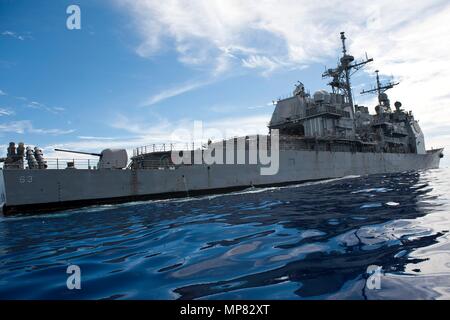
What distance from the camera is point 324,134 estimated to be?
2969 cm

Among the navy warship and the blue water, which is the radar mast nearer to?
the navy warship

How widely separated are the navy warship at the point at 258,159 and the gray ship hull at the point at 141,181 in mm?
44

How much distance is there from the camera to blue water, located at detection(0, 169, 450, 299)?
350cm

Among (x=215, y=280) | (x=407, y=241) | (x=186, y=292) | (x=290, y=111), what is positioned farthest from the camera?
(x=290, y=111)

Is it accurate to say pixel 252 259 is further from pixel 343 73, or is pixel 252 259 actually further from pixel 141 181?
pixel 343 73

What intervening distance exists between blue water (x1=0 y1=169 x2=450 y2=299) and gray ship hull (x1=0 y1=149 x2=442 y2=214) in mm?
7677

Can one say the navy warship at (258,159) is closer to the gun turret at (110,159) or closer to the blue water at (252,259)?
the gun turret at (110,159)

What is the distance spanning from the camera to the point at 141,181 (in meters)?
18.6

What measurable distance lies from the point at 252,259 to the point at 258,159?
64.5 feet

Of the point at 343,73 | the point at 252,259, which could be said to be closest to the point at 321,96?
the point at 343,73
